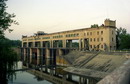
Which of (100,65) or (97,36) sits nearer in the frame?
(100,65)

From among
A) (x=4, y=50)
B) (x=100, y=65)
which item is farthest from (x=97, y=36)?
(x=4, y=50)

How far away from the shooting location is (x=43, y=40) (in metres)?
112

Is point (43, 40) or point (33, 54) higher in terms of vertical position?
point (43, 40)

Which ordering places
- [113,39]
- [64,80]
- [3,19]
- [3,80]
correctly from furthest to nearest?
[113,39], [64,80], [3,80], [3,19]

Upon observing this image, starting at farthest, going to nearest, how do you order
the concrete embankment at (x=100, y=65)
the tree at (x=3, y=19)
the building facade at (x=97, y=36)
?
the building facade at (x=97, y=36)
the concrete embankment at (x=100, y=65)
the tree at (x=3, y=19)

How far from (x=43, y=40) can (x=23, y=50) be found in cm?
4215

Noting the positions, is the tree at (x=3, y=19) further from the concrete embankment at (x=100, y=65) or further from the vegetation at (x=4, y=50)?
the concrete embankment at (x=100, y=65)

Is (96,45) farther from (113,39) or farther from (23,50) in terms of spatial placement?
(23,50)

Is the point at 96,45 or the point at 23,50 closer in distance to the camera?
the point at 96,45

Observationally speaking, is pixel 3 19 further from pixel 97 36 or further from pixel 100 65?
pixel 97 36

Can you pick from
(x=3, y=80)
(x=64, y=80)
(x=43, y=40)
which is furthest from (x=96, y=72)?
(x=43, y=40)

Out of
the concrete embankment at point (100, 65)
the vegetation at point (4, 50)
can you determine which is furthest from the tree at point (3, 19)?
the concrete embankment at point (100, 65)

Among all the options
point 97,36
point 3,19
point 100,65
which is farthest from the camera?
point 97,36

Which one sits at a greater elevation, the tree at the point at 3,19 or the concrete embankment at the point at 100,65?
the tree at the point at 3,19
